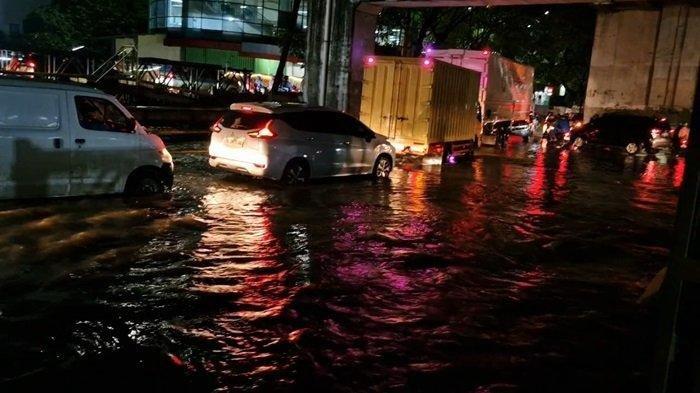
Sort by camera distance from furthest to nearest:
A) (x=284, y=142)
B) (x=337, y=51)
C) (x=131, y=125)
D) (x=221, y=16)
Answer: (x=221, y=16), (x=337, y=51), (x=284, y=142), (x=131, y=125)

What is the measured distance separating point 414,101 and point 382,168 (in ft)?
11.1

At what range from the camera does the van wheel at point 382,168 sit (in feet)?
46.2

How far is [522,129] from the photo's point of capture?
105 feet

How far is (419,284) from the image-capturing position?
658cm

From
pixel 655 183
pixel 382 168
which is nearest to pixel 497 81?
pixel 655 183

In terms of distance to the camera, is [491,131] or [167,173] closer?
[167,173]

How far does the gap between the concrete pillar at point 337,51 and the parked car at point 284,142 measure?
428 centimetres

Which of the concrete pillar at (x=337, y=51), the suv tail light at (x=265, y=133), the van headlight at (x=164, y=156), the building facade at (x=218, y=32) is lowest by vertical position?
the van headlight at (x=164, y=156)

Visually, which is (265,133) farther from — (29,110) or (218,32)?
(218,32)

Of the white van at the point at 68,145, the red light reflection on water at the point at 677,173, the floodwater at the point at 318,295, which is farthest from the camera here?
the red light reflection on water at the point at 677,173

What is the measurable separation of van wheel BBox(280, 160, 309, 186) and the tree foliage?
17021 mm

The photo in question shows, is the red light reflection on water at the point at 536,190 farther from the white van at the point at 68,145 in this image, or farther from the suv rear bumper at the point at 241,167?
A: the white van at the point at 68,145

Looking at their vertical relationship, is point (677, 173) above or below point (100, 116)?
below

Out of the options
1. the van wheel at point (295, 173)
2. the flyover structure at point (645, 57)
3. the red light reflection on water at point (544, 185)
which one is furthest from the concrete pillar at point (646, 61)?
the van wheel at point (295, 173)
